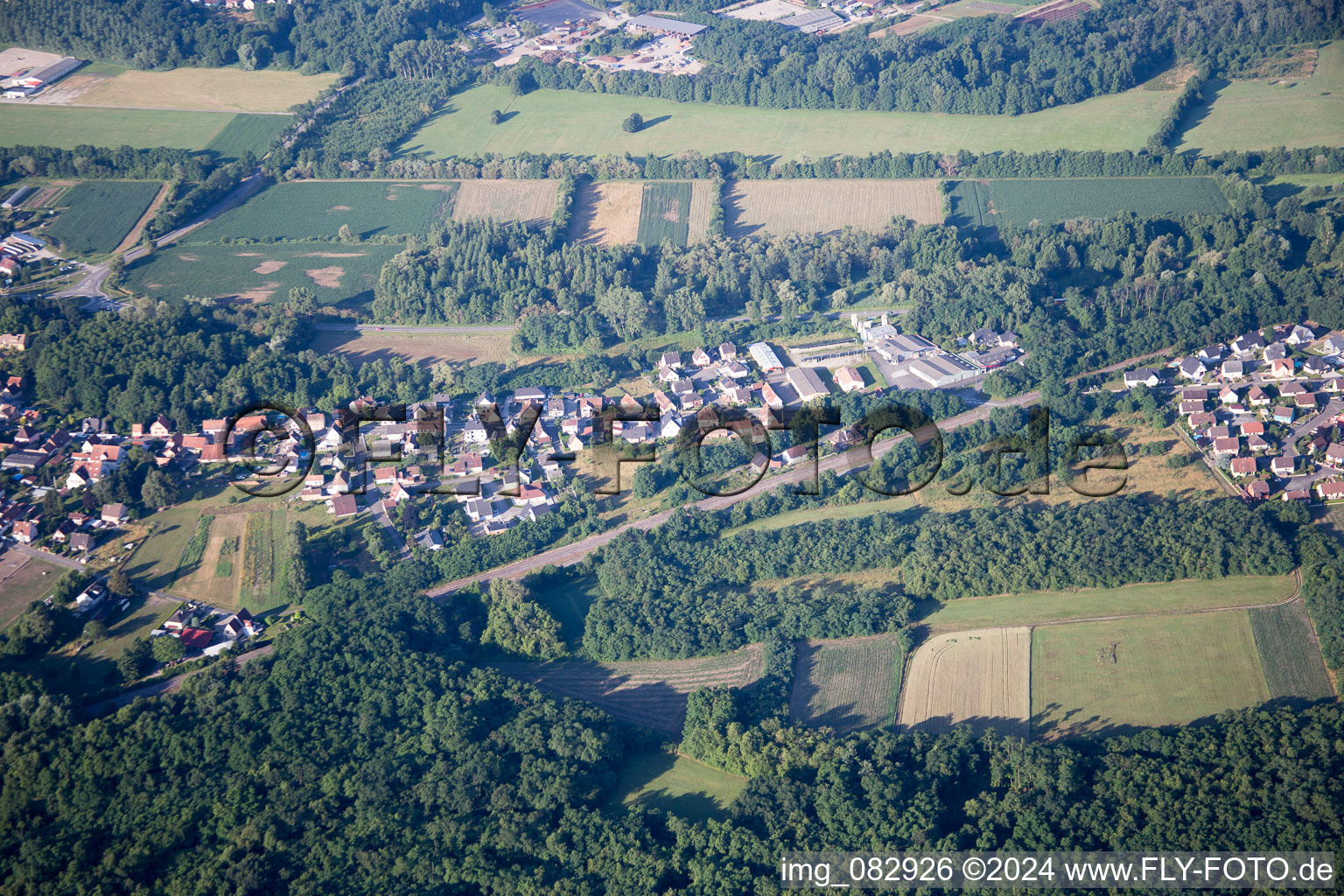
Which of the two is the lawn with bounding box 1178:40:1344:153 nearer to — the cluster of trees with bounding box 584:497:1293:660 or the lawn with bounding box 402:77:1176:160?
the lawn with bounding box 402:77:1176:160

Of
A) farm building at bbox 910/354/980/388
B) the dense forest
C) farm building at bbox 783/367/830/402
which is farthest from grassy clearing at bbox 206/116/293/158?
the dense forest

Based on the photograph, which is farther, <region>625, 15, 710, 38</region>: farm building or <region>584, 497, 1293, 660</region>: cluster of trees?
<region>625, 15, 710, 38</region>: farm building

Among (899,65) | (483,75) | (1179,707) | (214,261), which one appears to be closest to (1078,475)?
(1179,707)

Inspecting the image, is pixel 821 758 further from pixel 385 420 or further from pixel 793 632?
pixel 385 420

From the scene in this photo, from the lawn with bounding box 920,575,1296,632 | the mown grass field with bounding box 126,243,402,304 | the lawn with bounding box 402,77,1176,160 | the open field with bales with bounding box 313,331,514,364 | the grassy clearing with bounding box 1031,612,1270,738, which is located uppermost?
the lawn with bounding box 402,77,1176,160

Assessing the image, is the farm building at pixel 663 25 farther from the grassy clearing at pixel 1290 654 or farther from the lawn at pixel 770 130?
the grassy clearing at pixel 1290 654

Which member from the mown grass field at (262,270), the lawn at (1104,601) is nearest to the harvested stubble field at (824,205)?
the mown grass field at (262,270)
